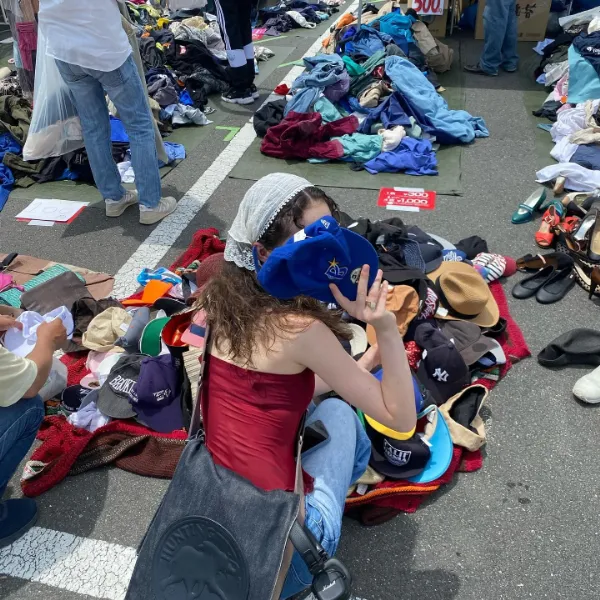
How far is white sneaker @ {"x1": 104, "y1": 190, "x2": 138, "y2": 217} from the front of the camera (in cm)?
471

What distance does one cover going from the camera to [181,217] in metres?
4.71

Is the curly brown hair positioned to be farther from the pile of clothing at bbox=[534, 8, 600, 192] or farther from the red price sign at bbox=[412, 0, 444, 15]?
Result: the red price sign at bbox=[412, 0, 444, 15]

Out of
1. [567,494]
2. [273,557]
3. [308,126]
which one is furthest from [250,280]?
[308,126]

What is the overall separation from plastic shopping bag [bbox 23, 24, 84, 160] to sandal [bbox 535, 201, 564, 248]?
3.73 m

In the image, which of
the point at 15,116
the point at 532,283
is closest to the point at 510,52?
the point at 532,283

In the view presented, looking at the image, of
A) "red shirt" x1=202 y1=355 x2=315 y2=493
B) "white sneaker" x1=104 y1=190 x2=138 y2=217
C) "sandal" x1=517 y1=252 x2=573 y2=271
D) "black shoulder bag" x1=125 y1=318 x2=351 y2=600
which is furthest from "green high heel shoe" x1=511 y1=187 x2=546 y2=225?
"black shoulder bag" x1=125 y1=318 x2=351 y2=600

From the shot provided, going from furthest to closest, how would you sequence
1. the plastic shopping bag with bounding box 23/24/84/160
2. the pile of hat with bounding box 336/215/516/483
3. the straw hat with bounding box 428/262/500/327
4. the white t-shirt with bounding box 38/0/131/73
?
the plastic shopping bag with bounding box 23/24/84/160
the white t-shirt with bounding box 38/0/131/73
the straw hat with bounding box 428/262/500/327
the pile of hat with bounding box 336/215/516/483

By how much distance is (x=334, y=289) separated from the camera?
1.59m

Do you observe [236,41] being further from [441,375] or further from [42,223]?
[441,375]

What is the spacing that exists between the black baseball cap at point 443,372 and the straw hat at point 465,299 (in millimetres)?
387

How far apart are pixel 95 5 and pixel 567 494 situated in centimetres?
405

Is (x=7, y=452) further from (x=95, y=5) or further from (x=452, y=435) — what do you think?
(x=95, y=5)

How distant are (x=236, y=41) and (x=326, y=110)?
5.33ft

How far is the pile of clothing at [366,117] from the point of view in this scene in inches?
210
